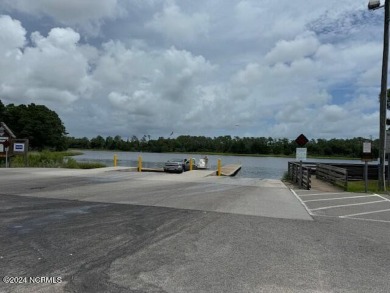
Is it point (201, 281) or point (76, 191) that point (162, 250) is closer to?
point (201, 281)

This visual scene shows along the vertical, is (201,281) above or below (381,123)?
below

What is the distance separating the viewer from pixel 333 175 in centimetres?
2477

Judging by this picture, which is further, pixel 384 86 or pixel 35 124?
pixel 35 124

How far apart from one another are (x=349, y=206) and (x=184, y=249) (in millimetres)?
9045

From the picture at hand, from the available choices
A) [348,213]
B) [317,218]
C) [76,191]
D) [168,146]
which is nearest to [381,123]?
[348,213]

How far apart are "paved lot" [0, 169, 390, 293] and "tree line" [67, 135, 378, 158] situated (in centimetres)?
10275

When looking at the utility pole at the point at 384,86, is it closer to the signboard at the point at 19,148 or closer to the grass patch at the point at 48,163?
the grass patch at the point at 48,163

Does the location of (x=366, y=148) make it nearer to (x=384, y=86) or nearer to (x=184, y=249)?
(x=384, y=86)

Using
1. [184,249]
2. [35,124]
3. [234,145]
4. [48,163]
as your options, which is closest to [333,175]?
[184,249]

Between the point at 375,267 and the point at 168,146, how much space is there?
129987mm

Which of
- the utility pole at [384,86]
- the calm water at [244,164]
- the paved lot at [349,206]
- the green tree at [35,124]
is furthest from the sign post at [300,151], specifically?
the green tree at [35,124]

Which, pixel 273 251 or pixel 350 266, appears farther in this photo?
pixel 273 251

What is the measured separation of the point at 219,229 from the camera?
906cm

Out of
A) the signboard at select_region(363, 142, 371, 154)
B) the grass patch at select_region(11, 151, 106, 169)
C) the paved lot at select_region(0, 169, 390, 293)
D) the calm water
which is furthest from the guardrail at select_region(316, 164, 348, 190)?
the grass patch at select_region(11, 151, 106, 169)
